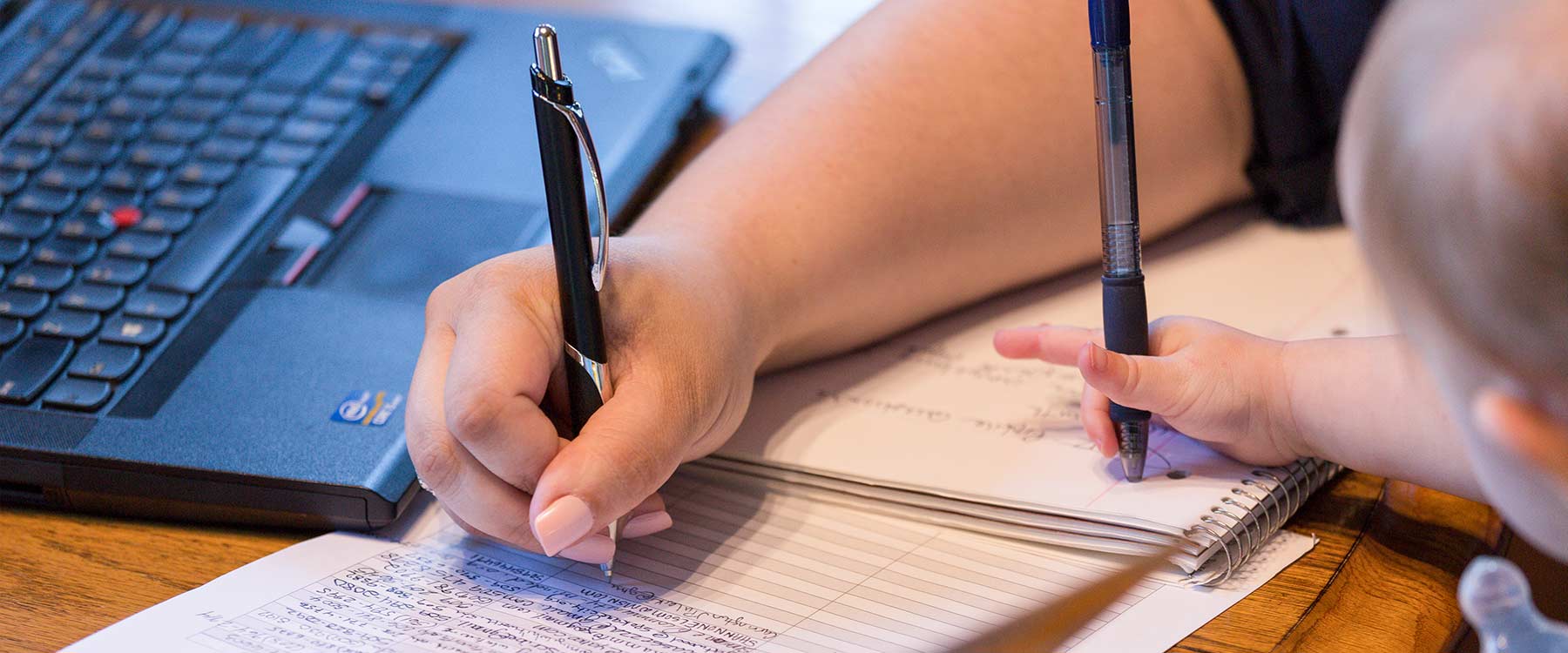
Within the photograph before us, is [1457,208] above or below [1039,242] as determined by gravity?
above

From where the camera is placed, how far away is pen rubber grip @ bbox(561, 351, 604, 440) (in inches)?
17.7

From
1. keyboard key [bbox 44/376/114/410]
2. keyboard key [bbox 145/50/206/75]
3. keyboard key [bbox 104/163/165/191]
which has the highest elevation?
keyboard key [bbox 145/50/206/75]

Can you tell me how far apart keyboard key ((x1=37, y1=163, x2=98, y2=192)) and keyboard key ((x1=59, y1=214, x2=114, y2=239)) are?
30mm

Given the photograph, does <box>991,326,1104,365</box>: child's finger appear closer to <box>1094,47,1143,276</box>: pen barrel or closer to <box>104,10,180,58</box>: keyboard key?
<box>1094,47,1143,276</box>: pen barrel

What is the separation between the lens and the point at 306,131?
2.22 feet

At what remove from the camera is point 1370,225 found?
0.87 feet

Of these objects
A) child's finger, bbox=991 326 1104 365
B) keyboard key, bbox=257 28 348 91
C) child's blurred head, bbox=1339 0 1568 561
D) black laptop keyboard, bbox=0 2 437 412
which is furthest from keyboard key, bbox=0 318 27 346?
child's blurred head, bbox=1339 0 1568 561

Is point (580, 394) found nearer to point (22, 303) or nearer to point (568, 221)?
point (568, 221)

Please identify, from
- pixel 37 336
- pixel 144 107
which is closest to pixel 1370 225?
pixel 37 336

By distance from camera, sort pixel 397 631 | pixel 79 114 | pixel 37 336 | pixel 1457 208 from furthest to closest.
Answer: pixel 79 114, pixel 37 336, pixel 397 631, pixel 1457 208

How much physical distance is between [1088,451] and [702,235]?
6.7 inches

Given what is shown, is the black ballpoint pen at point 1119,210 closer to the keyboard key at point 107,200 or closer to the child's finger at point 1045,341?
the child's finger at point 1045,341

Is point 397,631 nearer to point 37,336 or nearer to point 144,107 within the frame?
point 37,336

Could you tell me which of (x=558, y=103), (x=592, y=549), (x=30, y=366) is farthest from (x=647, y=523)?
(x=30, y=366)
